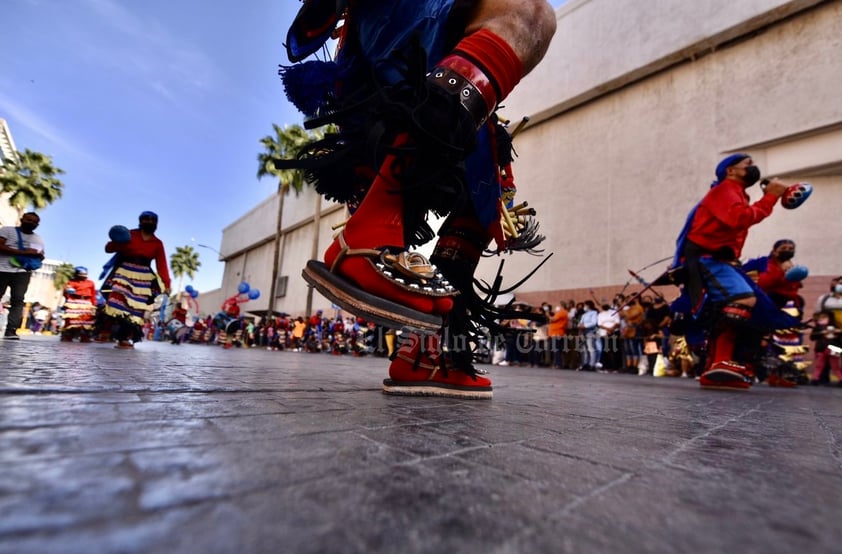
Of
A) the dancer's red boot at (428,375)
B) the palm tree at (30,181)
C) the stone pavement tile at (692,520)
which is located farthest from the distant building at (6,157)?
the stone pavement tile at (692,520)

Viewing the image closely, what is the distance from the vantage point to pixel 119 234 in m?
4.57

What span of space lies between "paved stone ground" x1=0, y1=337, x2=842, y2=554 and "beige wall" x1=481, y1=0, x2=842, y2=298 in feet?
32.4

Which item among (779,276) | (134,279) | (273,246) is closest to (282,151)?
(273,246)

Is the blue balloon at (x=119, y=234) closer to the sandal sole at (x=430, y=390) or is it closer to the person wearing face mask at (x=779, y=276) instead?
the sandal sole at (x=430, y=390)

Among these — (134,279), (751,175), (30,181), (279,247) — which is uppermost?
(30,181)

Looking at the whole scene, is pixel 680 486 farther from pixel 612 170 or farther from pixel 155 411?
pixel 612 170

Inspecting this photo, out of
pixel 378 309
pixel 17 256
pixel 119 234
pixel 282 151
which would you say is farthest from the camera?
pixel 282 151

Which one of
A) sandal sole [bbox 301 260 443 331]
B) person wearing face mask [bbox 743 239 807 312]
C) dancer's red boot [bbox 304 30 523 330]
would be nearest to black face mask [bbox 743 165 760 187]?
person wearing face mask [bbox 743 239 807 312]

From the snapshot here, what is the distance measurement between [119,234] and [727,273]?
5.75 metres

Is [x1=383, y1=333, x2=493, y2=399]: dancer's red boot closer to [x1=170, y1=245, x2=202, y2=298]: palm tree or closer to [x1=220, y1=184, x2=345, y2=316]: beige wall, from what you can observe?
[x1=220, y1=184, x2=345, y2=316]: beige wall

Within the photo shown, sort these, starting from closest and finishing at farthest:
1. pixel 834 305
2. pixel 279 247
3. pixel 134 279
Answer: pixel 134 279, pixel 834 305, pixel 279 247

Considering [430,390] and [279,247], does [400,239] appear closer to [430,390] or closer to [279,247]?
[430,390]

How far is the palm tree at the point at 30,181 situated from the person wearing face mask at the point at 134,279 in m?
28.2

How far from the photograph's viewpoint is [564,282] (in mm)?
11023
